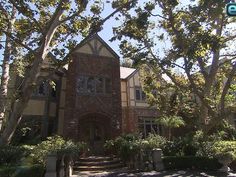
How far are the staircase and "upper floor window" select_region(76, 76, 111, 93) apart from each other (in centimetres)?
547

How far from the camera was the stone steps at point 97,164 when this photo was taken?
52.4ft

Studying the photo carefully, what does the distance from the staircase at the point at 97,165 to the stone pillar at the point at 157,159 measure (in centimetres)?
249

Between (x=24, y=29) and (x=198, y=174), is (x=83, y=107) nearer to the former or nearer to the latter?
(x=24, y=29)

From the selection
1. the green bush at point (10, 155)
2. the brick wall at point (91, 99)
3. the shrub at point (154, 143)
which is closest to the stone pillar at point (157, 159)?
the shrub at point (154, 143)

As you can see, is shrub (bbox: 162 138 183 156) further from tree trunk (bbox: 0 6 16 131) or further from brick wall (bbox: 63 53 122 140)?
tree trunk (bbox: 0 6 16 131)

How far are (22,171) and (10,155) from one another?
2.21 m

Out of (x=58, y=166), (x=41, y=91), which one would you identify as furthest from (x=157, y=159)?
(x=41, y=91)

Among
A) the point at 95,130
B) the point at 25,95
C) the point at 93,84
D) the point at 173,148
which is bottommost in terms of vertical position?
the point at 173,148

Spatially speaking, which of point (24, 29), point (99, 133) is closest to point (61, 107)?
point (99, 133)

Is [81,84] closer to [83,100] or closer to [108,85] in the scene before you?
[83,100]

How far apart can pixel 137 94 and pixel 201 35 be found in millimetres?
11739

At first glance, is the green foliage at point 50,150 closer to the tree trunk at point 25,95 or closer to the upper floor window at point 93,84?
the tree trunk at point 25,95

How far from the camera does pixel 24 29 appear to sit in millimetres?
16469

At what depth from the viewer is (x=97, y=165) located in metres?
16.7
